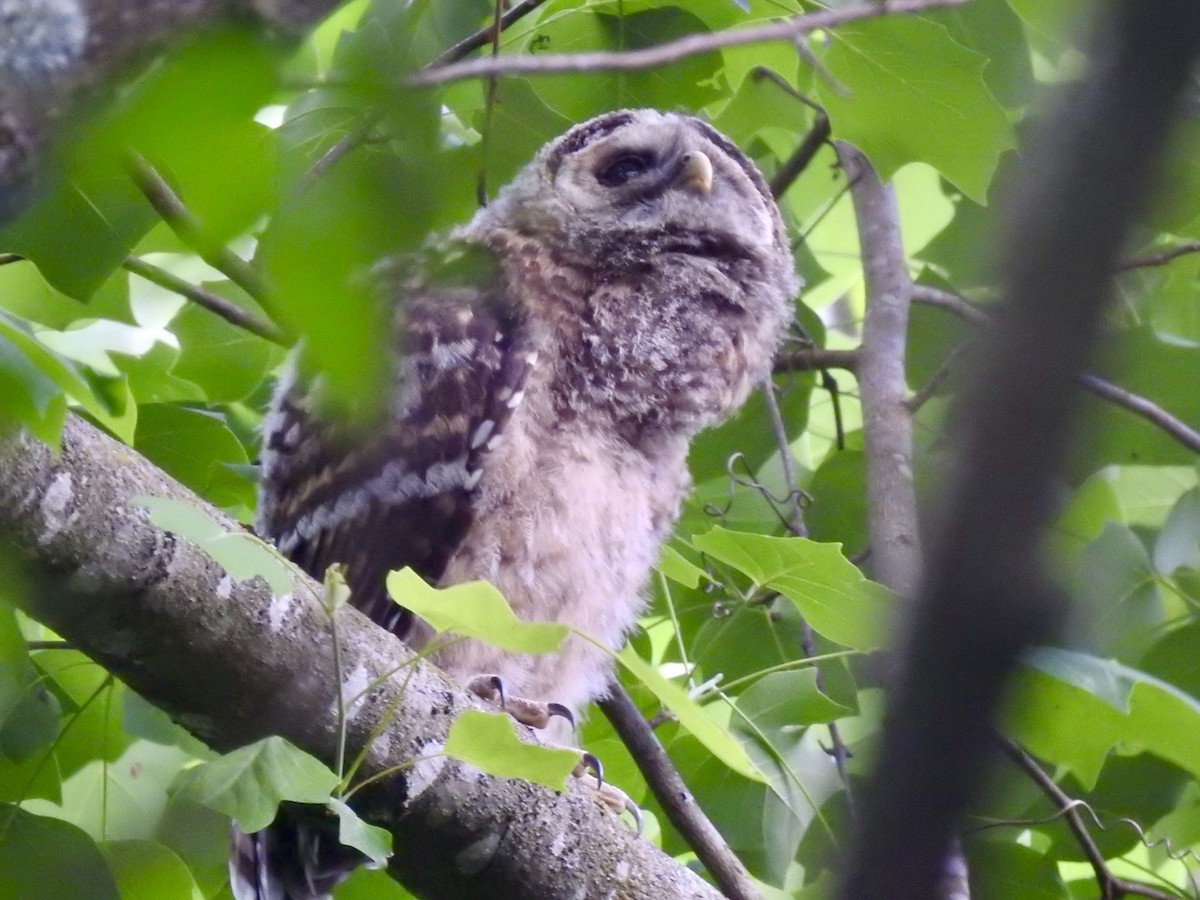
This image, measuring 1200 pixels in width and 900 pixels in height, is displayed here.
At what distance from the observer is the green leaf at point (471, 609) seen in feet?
4.76

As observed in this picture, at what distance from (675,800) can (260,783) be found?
3.09 feet

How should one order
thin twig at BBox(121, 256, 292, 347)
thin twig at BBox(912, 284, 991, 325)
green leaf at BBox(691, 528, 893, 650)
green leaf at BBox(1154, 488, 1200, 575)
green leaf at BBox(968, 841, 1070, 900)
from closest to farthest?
green leaf at BBox(691, 528, 893, 650) < thin twig at BBox(121, 256, 292, 347) < green leaf at BBox(968, 841, 1070, 900) < green leaf at BBox(1154, 488, 1200, 575) < thin twig at BBox(912, 284, 991, 325)

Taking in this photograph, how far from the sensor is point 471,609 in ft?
4.82

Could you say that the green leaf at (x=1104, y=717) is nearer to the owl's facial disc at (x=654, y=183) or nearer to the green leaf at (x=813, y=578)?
the green leaf at (x=813, y=578)

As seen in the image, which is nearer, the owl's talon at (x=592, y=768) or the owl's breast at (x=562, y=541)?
the owl's talon at (x=592, y=768)

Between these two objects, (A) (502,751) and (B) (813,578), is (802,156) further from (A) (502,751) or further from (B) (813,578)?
(A) (502,751)

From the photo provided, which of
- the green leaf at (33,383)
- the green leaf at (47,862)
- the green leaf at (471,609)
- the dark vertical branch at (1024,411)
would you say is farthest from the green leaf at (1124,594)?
the dark vertical branch at (1024,411)

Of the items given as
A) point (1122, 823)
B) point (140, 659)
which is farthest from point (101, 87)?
point (1122, 823)

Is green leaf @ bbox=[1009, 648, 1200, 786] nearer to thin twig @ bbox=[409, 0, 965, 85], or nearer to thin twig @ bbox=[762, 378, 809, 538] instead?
thin twig @ bbox=[762, 378, 809, 538]

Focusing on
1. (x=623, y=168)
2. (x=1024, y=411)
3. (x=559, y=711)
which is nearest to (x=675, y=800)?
(x=559, y=711)

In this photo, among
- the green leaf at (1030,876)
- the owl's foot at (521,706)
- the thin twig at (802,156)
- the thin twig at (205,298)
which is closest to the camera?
the thin twig at (205,298)

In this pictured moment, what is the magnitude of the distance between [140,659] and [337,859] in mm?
751

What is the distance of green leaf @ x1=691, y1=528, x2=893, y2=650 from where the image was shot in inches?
82.4

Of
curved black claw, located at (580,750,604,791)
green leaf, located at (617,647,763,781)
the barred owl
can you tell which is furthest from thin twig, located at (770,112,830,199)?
green leaf, located at (617,647,763,781)
